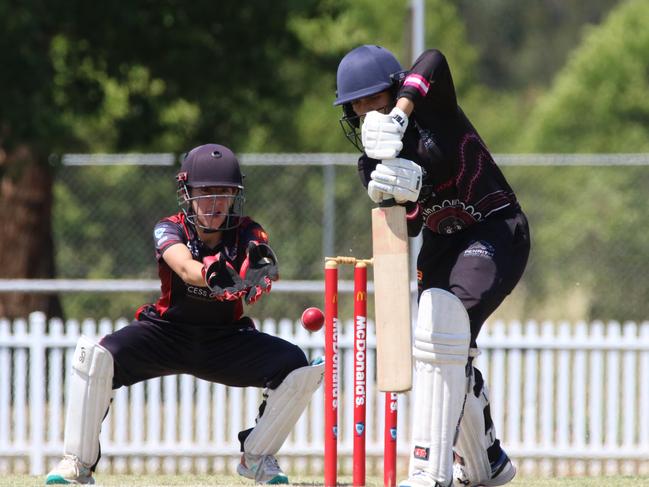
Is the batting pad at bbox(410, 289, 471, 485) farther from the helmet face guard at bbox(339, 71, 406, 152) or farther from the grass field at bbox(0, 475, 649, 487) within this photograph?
the grass field at bbox(0, 475, 649, 487)

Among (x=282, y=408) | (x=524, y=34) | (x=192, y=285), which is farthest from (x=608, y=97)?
(x=524, y=34)

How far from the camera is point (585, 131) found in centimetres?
2442

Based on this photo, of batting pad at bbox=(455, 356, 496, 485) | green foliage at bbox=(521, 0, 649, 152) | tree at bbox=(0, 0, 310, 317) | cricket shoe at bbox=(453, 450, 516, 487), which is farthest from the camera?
green foliage at bbox=(521, 0, 649, 152)

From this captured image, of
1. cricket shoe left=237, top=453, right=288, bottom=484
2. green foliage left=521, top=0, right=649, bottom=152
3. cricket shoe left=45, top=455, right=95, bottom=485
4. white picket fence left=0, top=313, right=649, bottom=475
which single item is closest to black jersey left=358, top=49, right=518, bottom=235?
cricket shoe left=237, top=453, right=288, bottom=484

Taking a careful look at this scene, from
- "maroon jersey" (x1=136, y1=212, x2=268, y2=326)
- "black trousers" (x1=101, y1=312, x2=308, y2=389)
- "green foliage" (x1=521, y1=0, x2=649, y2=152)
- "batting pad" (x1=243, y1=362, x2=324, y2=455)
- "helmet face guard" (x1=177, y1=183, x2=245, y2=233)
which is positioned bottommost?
"batting pad" (x1=243, y1=362, x2=324, y2=455)

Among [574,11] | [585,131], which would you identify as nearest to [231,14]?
[585,131]

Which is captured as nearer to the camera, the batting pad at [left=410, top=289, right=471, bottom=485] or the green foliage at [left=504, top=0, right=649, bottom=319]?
the batting pad at [left=410, top=289, right=471, bottom=485]

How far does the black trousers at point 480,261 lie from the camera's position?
4926 millimetres

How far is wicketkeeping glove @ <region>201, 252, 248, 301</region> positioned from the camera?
5137mm

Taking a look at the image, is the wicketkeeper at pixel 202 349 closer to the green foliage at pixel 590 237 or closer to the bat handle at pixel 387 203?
the bat handle at pixel 387 203

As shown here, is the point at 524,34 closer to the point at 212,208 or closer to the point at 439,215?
the point at 212,208

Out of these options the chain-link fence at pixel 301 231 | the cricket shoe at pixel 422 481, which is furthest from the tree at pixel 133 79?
the cricket shoe at pixel 422 481

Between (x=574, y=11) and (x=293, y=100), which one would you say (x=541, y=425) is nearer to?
(x=293, y=100)

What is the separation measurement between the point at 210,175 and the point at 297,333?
3630mm
